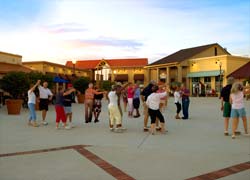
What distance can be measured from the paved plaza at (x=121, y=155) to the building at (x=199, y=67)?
3709cm

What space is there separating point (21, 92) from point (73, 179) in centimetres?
1334

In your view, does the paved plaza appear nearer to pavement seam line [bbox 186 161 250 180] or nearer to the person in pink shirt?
pavement seam line [bbox 186 161 250 180]

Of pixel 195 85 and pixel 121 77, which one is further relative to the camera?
pixel 121 77

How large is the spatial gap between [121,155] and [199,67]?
4419 cm

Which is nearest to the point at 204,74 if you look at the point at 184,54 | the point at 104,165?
A: the point at 184,54

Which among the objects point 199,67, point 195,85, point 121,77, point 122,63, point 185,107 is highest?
point 122,63

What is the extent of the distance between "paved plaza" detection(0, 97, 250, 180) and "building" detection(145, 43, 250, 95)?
122ft

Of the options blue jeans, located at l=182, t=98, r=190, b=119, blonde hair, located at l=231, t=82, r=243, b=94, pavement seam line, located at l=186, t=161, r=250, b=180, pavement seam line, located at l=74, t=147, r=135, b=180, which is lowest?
pavement seam line, located at l=186, t=161, r=250, b=180

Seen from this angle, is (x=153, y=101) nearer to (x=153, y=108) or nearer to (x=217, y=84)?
(x=153, y=108)

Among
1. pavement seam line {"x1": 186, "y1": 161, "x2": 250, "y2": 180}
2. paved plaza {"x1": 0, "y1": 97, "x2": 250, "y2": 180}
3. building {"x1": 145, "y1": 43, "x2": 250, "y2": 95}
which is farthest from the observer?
building {"x1": 145, "y1": 43, "x2": 250, "y2": 95}

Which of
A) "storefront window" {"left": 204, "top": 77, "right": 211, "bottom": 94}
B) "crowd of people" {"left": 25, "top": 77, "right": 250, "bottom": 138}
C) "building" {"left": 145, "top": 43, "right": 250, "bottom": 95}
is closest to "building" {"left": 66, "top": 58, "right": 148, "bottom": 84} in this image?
"building" {"left": 145, "top": 43, "right": 250, "bottom": 95}

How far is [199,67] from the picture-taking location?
4928cm

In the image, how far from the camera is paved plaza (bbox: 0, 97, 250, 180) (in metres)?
5.41

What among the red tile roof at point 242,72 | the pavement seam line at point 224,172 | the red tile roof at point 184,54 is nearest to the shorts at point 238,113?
the pavement seam line at point 224,172
